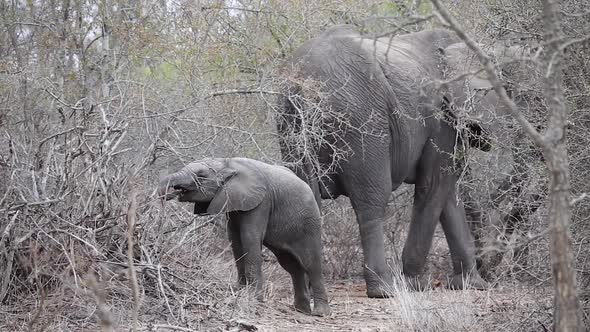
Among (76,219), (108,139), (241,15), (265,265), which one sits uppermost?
(241,15)

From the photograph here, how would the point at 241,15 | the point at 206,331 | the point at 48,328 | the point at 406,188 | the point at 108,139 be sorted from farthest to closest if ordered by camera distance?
the point at 406,188, the point at 241,15, the point at 108,139, the point at 206,331, the point at 48,328

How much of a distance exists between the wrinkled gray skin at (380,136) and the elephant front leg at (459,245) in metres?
0.01

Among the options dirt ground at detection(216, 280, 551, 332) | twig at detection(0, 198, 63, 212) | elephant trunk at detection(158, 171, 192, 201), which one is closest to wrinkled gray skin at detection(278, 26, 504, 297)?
dirt ground at detection(216, 280, 551, 332)

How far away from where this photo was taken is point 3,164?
7484 mm

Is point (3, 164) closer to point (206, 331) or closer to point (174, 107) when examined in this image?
point (206, 331)

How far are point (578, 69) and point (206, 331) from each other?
2975mm

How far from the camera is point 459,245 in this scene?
466 inches

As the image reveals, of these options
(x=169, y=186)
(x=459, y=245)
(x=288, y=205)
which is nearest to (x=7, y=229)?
(x=169, y=186)

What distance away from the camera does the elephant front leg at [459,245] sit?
11.6m

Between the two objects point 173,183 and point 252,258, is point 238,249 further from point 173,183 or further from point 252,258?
point 173,183

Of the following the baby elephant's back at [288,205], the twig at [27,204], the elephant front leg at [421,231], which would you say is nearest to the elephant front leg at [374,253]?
the elephant front leg at [421,231]

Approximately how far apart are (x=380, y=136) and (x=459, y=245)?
178 cm

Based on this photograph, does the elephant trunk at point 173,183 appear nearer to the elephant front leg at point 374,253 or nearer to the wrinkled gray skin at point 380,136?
the wrinkled gray skin at point 380,136

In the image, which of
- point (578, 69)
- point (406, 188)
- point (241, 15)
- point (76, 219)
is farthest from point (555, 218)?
point (406, 188)
